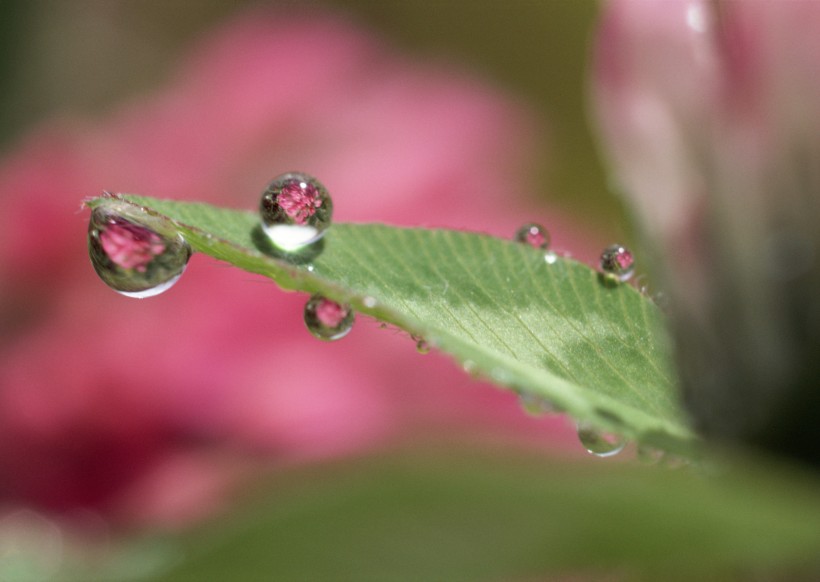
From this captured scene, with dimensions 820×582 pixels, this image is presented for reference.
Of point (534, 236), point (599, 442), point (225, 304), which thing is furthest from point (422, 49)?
point (599, 442)

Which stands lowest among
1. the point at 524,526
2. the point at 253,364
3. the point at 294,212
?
the point at 524,526

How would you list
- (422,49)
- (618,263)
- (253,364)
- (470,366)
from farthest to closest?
(422,49) < (253,364) < (618,263) < (470,366)

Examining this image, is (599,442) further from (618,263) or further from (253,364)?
(253,364)

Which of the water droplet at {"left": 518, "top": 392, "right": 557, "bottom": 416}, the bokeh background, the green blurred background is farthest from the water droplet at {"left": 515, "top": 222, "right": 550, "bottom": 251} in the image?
the green blurred background

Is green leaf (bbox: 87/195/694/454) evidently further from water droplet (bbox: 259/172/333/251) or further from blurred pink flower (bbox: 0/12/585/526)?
blurred pink flower (bbox: 0/12/585/526)

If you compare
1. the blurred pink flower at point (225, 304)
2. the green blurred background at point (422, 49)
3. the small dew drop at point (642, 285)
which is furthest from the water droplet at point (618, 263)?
the green blurred background at point (422, 49)

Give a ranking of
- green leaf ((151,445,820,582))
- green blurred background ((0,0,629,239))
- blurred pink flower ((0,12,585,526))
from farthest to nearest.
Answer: green blurred background ((0,0,629,239))
blurred pink flower ((0,12,585,526))
green leaf ((151,445,820,582))
